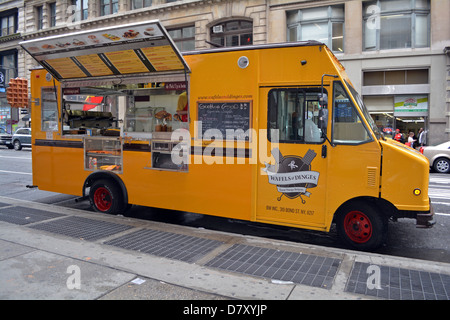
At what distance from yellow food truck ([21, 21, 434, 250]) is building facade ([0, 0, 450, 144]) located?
1447 centimetres

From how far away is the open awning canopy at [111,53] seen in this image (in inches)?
243

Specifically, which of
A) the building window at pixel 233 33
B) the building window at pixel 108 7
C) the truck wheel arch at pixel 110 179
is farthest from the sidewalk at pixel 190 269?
the building window at pixel 108 7

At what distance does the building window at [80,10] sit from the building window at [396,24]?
20.5 m

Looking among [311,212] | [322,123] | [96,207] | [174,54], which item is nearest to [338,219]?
[311,212]

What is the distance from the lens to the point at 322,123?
5.27 m

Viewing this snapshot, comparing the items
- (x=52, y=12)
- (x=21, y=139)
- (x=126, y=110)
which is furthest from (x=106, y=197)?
(x=52, y=12)

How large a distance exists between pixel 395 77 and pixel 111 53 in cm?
1725

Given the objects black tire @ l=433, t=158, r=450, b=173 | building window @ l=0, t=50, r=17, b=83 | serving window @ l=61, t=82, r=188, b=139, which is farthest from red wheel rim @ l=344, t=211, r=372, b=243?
building window @ l=0, t=50, r=17, b=83

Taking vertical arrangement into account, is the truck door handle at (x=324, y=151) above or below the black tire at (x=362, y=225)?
above

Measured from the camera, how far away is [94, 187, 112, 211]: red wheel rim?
7680 millimetres

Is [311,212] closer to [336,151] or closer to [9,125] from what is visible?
[336,151]

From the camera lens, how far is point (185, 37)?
24562mm

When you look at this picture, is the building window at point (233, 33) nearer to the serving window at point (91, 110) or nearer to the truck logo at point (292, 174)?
the serving window at point (91, 110)

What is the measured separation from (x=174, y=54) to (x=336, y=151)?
3014mm
